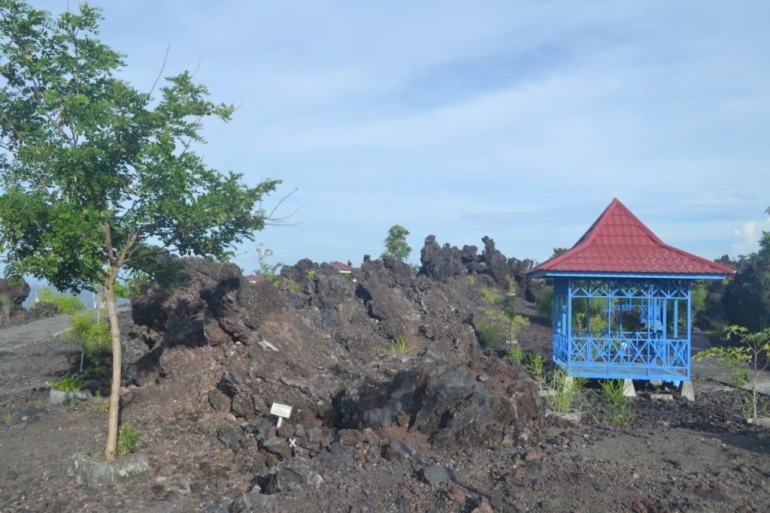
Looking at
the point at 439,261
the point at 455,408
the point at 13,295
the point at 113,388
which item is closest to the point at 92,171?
the point at 113,388

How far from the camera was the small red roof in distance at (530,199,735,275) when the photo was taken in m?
13.5

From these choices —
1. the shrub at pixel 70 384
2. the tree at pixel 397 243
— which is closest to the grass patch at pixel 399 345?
the shrub at pixel 70 384

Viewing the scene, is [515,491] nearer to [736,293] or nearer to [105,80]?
[105,80]

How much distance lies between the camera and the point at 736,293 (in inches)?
1103

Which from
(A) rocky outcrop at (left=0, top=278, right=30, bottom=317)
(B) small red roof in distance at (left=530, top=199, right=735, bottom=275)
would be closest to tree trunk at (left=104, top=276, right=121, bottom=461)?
(B) small red roof in distance at (left=530, top=199, right=735, bottom=275)

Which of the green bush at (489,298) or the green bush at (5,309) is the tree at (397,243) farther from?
the green bush at (5,309)

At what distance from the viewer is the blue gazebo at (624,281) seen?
1355 cm

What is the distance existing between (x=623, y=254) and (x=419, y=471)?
27.7 feet

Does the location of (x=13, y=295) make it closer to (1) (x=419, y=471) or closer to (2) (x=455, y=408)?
(2) (x=455, y=408)

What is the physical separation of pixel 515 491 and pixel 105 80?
20.0 ft

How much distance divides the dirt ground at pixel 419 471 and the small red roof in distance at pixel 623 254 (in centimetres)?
359

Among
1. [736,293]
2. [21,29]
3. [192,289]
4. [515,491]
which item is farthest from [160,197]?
[736,293]

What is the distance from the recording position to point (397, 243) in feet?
174

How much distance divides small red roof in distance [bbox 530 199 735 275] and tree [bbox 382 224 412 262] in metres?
37.9
